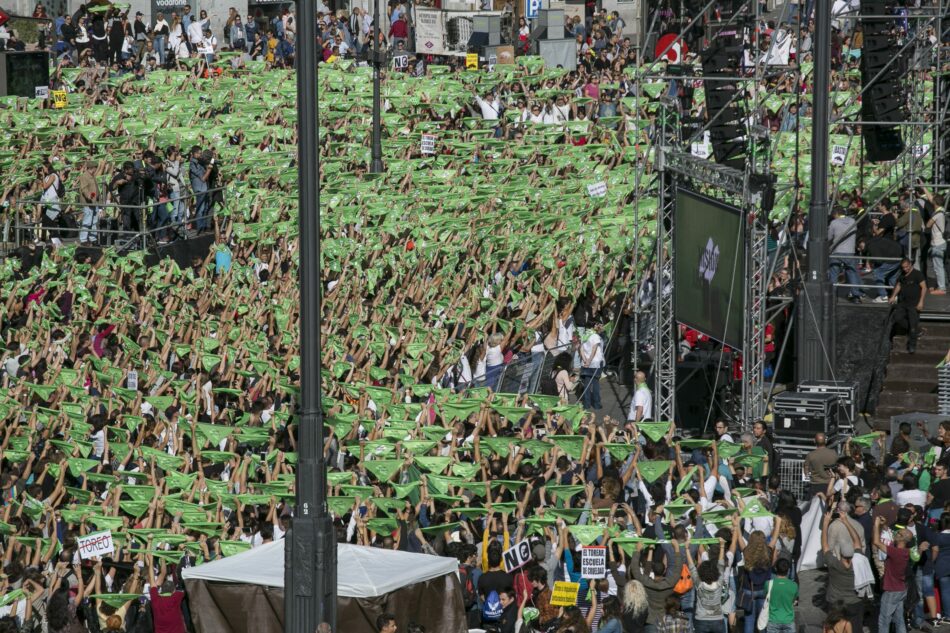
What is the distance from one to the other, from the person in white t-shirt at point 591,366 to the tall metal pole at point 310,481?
10123 millimetres

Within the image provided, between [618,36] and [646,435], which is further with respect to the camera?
[618,36]

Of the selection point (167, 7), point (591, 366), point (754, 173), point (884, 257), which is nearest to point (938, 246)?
point (884, 257)

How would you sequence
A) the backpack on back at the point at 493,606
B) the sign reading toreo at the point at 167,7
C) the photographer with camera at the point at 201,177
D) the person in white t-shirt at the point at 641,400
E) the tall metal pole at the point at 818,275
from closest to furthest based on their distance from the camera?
1. the backpack on back at the point at 493,606
2. the person in white t-shirt at the point at 641,400
3. the tall metal pole at the point at 818,275
4. the photographer with camera at the point at 201,177
5. the sign reading toreo at the point at 167,7

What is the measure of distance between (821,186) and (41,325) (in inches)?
382

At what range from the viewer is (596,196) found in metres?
27.1

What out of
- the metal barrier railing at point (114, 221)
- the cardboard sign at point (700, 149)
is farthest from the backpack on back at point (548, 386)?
the metal barrier railing at point (114, 221)

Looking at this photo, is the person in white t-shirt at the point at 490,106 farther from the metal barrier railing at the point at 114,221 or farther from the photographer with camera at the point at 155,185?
the photographer with camera at the point at 155,185

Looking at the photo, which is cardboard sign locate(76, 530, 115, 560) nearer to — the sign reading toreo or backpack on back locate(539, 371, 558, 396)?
backpack on back locate(539, 371, 558, 396)

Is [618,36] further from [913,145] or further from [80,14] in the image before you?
[913,145]

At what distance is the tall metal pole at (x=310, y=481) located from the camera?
41.7ft

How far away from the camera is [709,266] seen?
70.1 ft

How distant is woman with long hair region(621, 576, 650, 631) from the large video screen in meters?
7.12

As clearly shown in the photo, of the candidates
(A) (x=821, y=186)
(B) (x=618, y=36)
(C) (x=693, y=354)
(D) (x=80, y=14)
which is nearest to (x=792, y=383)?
(C) (x=693, y=354)

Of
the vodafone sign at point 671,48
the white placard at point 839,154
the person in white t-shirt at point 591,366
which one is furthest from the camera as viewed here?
the vodafone sign at point 671,48
